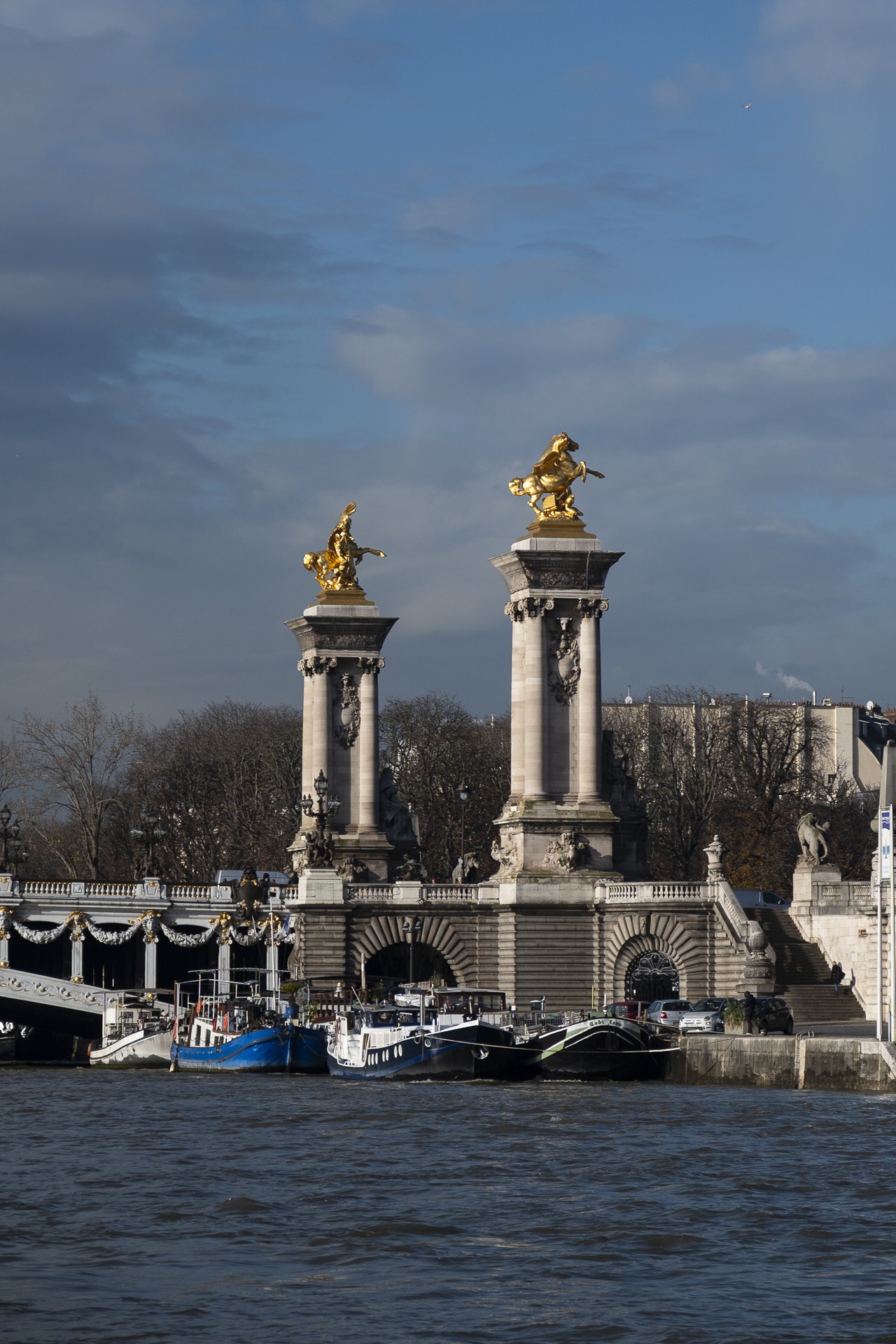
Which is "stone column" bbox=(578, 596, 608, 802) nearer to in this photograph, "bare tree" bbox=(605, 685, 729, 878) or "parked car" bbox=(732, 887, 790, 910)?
"parked car" bbox=(732, 887, 790, 910)

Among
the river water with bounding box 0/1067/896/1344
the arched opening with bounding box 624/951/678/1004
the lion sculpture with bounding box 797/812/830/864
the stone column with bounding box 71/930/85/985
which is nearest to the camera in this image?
the river water with bounding box 0/1067/896/1344

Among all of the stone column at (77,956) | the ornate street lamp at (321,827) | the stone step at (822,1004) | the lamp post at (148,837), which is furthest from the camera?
the lamp post at (148,837)

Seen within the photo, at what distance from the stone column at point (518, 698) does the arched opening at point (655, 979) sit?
6.59 metres

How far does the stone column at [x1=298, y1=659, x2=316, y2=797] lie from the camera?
294 feet

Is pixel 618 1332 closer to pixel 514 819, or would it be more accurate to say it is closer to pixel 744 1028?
pixel 744 1028

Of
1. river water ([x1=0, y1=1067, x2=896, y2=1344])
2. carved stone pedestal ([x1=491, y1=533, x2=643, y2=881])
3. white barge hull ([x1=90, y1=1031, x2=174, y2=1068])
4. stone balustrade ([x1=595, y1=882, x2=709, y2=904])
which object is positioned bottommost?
river water ([x1=0, y1=1067, x2=896, y2=1344])

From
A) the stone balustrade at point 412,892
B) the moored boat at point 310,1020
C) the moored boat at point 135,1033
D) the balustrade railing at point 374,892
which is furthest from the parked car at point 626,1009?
the moored boat at point 135,1033

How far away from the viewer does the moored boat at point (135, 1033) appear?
70875mm

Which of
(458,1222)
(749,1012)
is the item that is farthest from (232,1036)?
(458,1222)

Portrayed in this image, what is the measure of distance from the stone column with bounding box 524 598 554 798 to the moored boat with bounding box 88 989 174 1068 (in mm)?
12769

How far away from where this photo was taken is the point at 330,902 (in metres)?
75.7

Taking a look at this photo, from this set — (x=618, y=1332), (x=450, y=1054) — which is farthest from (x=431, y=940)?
(x=618, y=1332)

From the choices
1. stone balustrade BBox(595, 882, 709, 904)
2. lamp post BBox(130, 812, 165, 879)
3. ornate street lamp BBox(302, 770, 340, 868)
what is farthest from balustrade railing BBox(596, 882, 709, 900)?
lamp post BBox(130, 812, 165, 879)

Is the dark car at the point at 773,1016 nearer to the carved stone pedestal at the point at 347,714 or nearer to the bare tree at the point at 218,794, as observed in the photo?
the carved stone pedestal at the point at 347,714
